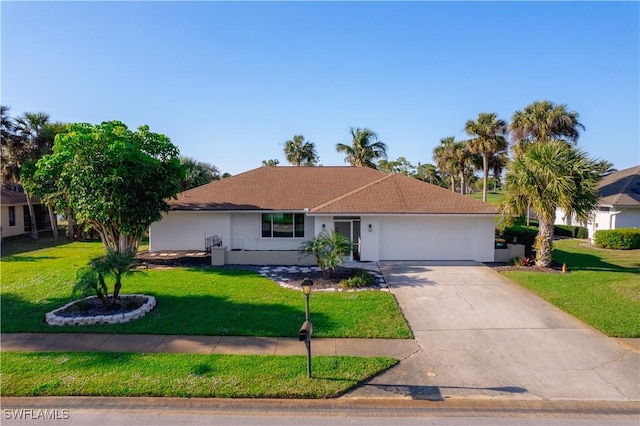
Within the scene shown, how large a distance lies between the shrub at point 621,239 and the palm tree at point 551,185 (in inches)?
413

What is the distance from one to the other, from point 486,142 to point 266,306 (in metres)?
27.7

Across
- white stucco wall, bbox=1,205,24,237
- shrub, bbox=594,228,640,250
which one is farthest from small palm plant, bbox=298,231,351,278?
white stucco wall, bbox=1,205,24,237

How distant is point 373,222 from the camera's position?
669 inches

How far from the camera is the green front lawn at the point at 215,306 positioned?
868 centimetres

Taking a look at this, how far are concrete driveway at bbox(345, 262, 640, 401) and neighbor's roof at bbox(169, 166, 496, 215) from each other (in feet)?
19.4

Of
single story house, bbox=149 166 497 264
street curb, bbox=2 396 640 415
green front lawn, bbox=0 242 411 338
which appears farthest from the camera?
single story house, bbox=149 166 497 264

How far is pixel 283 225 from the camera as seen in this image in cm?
1902

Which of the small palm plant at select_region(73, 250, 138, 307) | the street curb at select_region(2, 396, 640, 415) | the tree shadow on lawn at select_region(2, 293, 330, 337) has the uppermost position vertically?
the small palm plant at select_region(73, 250, 138, 307)

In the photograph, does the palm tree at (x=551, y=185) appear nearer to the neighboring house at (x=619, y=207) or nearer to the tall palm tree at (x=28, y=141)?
the neighboring house at (x=619, y=207)

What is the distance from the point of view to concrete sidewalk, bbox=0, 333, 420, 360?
750 cm

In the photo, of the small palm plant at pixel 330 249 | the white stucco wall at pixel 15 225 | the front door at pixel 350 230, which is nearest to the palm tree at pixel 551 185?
the front door at pixel 350 230

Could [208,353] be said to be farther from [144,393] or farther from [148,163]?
[148,163]

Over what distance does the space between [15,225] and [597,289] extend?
3734 centimetres

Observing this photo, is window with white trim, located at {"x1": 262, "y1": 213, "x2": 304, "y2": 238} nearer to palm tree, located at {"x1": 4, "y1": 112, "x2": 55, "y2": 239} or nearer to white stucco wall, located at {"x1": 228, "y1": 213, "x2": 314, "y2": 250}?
white stucco wall, located at {"x1": 228, "y1": 213, "x2": 314, "y2": 250}
